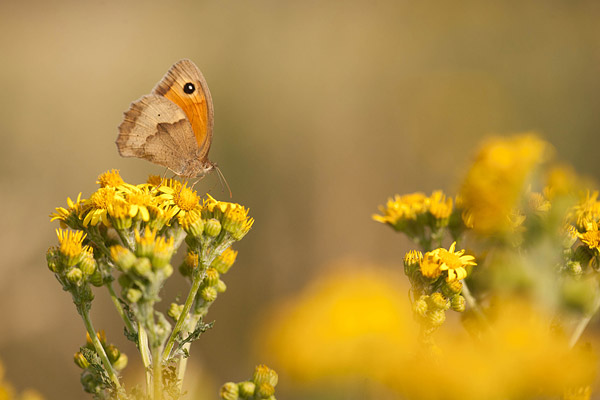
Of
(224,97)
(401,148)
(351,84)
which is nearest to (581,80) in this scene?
(401,148)

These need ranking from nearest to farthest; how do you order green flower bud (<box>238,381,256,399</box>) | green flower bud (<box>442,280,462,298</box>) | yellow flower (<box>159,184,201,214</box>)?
1. green flower bud (<box>238,381,256,399</box>)
2. green flower bud (<box>442,280,462,298</box>)
3. yellow flower (<box>159,184,201,214</box>)

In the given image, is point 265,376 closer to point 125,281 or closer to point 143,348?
point 143,348

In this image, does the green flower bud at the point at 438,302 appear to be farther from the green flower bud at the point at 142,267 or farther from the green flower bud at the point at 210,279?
the green flower bud at the point at 142,267

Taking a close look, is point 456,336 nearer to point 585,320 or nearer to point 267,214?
point 585,320

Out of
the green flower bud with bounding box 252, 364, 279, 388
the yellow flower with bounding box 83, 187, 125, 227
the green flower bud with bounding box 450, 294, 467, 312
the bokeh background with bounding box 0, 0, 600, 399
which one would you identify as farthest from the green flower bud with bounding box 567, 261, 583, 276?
the bokeh background with bounding box 0, 0, 600, 399

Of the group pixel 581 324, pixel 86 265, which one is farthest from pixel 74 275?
pixel 581 324

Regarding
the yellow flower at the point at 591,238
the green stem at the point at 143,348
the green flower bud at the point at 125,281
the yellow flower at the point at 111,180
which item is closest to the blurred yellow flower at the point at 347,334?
the green stem at the point at 143,348

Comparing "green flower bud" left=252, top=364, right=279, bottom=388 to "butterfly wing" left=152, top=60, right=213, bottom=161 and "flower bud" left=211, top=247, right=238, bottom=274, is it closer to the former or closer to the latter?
"flower bud" left=211, top=247, right=238, bottom=274
